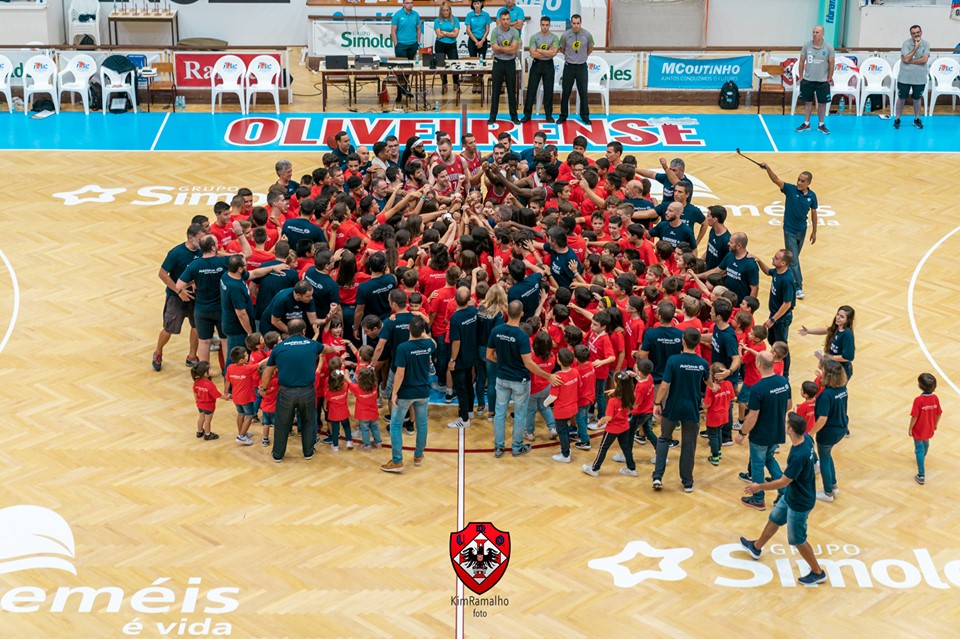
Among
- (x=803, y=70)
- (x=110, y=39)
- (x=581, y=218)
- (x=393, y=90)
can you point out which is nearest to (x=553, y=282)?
(x=581, y=218)

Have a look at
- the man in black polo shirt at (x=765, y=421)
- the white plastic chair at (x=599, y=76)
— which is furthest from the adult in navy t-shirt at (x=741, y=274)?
the white plastic chair at (x=599, y=76)

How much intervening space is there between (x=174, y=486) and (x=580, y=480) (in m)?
4.30

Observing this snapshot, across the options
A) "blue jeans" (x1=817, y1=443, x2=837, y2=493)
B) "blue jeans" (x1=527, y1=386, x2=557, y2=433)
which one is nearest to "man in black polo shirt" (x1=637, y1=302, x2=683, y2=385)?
"blue jeans" (x1=527, y1=386, x2=557, y2=433)

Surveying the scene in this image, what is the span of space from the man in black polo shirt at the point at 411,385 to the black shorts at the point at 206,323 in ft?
10.2

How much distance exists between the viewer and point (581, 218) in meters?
17.2

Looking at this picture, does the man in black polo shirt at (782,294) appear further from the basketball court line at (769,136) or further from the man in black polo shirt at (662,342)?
the basketball court line at (769,136)

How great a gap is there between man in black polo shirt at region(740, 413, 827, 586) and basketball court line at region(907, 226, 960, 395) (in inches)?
195

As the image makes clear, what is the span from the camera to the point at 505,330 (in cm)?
1364

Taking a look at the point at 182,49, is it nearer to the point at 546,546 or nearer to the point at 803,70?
the point at 803,70

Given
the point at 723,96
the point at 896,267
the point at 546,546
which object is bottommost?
the point at 546,546

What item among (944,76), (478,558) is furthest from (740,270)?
(944,76)

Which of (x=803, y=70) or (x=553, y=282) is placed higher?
(x=803, y=70)

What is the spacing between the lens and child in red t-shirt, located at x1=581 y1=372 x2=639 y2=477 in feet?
43.4

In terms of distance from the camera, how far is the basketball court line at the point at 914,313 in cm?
1619
